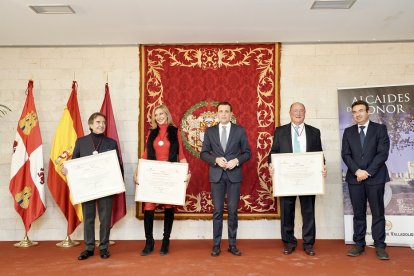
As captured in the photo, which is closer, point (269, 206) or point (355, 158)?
point (355, 158)

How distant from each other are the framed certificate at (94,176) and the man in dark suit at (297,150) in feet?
5.25

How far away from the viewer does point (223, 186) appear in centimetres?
385

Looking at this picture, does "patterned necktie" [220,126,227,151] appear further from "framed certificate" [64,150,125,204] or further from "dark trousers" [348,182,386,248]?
"dark trousers" [348,182,386,248]

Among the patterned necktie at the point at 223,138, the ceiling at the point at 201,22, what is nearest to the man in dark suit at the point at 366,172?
the ceiling at the point at 201,22

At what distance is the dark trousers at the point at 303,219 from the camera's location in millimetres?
3893

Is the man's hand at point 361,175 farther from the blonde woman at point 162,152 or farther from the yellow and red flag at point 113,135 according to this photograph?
the yellow and red flag at point 113,135

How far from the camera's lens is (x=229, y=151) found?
3844mm

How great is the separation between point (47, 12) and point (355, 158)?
344 cm

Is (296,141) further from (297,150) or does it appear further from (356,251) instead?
(356,251)

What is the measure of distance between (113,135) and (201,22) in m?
1.67

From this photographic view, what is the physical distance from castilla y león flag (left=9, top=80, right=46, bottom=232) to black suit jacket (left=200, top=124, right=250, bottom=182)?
206 cm

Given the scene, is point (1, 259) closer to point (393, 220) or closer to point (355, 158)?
point (355, 158)

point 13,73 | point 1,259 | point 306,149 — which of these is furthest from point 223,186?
point 13,73

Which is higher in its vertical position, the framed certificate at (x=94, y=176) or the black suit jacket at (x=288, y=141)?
the black suit jacket at (x=288, y=141)
